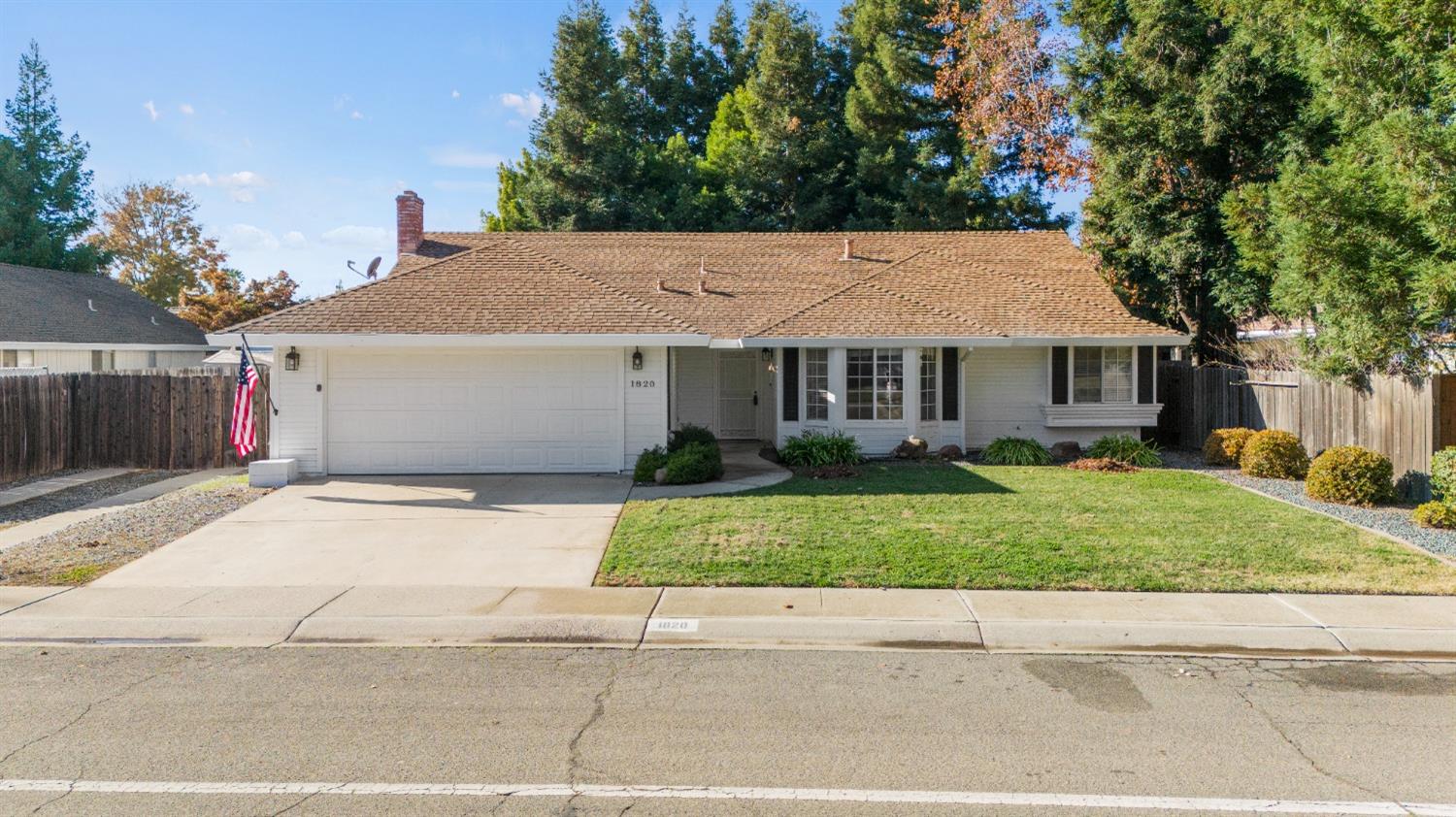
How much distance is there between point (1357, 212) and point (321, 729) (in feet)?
47.7

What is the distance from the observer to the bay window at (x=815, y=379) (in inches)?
711

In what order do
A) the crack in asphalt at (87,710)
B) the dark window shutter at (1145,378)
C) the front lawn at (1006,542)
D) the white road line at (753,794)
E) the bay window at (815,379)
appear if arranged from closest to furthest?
the white road line at (753,794) → the crack in asphalt at (87,710) → the front lawn at (1006,542) → the bay window at (815,379) → the dark window shutter at (1145,378)

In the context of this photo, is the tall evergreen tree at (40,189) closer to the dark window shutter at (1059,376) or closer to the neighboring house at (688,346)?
the neighboring house at (688,346)

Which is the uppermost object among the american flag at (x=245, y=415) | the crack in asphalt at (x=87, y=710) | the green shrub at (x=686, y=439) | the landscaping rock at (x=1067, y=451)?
the american flag at (x=245, y=415)

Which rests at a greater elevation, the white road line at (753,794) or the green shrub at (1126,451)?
the green shrub at (1126,451)

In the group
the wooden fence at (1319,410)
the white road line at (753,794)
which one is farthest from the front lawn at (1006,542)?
the white road line at (753,794)

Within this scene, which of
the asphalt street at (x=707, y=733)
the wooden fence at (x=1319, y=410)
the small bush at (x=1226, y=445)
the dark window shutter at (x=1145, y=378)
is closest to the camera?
the asphalt street at (x=707, y=733)

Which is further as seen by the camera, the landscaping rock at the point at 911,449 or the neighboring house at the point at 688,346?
the landscaping rock at the point at 911,449

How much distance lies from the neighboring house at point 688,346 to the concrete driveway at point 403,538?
4.20 feet

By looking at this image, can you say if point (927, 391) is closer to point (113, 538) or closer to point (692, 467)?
point (692, 467)

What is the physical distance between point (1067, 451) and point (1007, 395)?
5.41 ft

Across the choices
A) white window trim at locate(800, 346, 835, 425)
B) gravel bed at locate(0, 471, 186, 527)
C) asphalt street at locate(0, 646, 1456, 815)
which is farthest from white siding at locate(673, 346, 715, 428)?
asphalt street at locate(0, 646, 1456, 815)

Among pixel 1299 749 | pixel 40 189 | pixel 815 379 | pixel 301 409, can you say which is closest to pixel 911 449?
pixel 815 379

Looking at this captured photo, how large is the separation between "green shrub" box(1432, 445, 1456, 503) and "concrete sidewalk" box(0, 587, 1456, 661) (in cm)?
363
